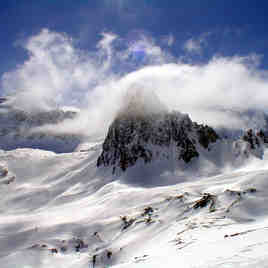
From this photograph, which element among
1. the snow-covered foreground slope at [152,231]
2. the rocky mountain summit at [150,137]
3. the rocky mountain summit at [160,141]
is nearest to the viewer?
the snow-covered foreground slope at [152,231]

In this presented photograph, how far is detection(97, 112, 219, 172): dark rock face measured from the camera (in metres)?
126

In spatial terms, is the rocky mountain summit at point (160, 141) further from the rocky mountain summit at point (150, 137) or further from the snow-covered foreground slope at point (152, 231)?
the snow-covered foreground slope at point (152, 231)

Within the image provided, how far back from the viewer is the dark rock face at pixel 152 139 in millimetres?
126500

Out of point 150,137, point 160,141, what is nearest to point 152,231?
point 160,141

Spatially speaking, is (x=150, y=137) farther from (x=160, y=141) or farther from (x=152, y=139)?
(x=160, y=141)

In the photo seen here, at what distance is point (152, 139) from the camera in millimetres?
131875

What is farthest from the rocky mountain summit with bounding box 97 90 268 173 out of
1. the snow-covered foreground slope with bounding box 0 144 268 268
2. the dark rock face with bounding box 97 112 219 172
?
the snow-covered foreground slope with bounding box 0 144 268 268

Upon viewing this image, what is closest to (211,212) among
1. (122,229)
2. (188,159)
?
(122,229)

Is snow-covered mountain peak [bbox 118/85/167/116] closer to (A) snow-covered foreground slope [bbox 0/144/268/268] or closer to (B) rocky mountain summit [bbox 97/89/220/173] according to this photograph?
(B) rocky mountain summit [bbox 97/89/220/173]

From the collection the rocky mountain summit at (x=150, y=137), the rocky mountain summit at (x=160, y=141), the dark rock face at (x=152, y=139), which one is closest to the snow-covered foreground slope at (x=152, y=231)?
the dark rock face at (x=152, y=139)

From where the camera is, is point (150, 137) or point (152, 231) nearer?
point (152, 231)

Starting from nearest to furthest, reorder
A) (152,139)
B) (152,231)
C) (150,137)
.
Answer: (152,231), (152,139), (150,137)

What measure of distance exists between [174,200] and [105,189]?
47361 mm

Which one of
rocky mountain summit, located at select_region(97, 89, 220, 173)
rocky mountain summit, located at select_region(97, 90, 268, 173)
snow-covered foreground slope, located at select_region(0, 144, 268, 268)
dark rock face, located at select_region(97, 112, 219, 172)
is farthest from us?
rocky mountain summit, located at select_region(97, 89, 220, 173)
